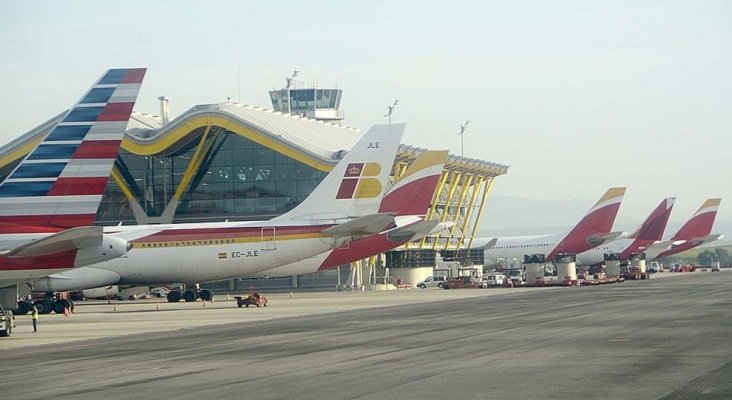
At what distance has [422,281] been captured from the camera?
356 ft

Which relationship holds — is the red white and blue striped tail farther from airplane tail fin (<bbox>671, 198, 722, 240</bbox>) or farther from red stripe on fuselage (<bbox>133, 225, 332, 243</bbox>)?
A: airplane tail fin (<bbox>671, 198, 722, 240</bbox>)

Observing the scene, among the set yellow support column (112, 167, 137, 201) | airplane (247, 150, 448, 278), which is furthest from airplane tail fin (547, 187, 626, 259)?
yellow support column (112, 167, 137, 201)

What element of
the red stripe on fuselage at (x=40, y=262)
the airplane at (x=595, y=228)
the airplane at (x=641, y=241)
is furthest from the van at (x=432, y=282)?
the red stripe on fuselage at (x=40, y=262)

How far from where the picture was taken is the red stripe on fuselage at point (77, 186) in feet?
111

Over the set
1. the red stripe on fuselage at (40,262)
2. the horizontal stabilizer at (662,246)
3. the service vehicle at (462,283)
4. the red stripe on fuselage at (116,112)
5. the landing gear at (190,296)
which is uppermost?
the horizontal stabilizer at (662,246)

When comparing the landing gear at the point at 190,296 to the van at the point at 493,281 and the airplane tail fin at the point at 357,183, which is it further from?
the van at the point at 493,281

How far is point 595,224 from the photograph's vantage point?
110062 millimetres

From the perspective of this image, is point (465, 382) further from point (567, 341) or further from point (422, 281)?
point (422, 281)

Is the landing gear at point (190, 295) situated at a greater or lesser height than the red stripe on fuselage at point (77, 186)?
lesser

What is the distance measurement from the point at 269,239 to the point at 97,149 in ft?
78.9

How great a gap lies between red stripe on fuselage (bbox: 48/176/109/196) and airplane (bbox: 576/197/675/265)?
91721mm

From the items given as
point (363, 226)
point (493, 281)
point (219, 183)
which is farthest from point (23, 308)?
point (493, 281)

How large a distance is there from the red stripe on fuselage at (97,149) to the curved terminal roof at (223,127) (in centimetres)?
5096

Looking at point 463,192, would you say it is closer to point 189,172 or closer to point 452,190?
point 452,190
